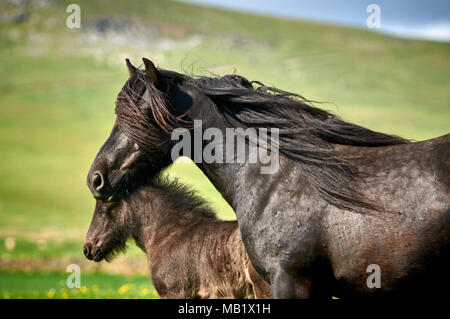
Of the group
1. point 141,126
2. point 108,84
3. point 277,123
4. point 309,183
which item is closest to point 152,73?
point 141,126

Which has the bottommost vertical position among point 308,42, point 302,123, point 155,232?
point 155,232

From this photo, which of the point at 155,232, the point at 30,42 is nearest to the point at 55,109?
the point at 30,42

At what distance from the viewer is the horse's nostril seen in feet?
14.4

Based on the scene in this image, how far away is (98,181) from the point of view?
4.45 metres

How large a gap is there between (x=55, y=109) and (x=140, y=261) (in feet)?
132

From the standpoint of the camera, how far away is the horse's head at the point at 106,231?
5898 mm

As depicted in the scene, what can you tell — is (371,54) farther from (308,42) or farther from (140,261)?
(140,261)

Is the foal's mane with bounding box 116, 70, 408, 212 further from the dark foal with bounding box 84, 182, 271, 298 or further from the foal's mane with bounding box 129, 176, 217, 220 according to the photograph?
the foal's mane with bounding box 129, 176, 217, 220

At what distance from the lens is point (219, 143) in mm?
4121

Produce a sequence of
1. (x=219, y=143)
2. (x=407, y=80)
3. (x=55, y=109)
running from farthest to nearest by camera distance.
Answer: (x=407, y=80) < (x=55, y=109) < (x=219, y=143)

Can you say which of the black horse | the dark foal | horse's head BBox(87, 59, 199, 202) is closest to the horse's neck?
the black horse

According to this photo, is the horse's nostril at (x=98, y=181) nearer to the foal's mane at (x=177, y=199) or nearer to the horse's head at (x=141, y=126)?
the horse's head at (x=141, y=126)

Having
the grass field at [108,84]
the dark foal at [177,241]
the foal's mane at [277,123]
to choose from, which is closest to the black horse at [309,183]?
the foal's mane at [277,123]

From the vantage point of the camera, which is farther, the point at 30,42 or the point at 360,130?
the point at 30,42
